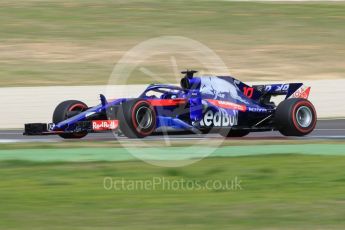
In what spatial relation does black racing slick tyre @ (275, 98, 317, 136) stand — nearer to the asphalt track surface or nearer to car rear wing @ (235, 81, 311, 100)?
the asphalt track surface

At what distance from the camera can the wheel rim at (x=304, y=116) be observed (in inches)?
638

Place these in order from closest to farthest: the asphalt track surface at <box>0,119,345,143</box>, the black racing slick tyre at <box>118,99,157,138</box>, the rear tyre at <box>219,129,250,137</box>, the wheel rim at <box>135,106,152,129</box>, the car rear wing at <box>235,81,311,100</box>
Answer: the black racing slick tyre at <box>118,99,157,138</box> < the wheel rim at <box>135,106,152,129</box> < the asphalt track surface at <box>0,119,345,143</box> < the rear tyre at <box>219,129,250,137</box> < the car rear wing at <box>235,81,311,100</box>

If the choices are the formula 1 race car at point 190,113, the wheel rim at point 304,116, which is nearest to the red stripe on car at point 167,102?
the formula 1 race car at point 190,113

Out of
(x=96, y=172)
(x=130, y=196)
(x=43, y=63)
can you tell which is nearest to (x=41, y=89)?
(x=43, y=63)

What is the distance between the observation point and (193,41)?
32.2 m

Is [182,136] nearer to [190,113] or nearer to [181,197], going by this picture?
[190,113]

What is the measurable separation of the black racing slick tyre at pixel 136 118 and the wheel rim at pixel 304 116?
281 centimetres

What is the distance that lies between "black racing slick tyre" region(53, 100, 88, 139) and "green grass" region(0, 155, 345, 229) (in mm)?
3869

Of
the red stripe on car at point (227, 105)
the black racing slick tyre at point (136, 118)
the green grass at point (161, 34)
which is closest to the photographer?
the black racing slick tyre at point (136, 118)

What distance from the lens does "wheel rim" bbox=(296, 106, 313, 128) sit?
16.2 m

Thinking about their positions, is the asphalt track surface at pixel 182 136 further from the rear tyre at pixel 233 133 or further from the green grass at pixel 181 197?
the green grass at pixel 181 197

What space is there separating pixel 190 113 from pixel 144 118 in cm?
109

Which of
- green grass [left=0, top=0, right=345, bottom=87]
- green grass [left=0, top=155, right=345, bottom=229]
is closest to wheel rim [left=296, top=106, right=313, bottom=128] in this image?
green grass [left=0, top=155, right=345, bottom=229]

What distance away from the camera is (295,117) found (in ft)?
52.4
